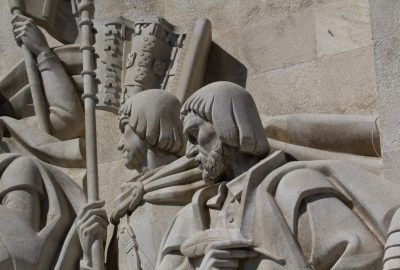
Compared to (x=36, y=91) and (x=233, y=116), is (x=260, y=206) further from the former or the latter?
(x=36, y=91)

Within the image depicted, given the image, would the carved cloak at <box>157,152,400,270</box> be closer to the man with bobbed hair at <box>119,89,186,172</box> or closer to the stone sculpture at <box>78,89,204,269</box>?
the stone sculpture at <box>78,89,204,269</box>

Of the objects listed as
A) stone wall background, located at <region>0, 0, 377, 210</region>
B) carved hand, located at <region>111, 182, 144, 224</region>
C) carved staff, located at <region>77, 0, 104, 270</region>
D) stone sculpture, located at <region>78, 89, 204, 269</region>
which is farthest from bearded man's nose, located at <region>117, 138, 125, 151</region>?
stone wall background, located at <region>0, 0, 377, 210</region>

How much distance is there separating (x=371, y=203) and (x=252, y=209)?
0.67m

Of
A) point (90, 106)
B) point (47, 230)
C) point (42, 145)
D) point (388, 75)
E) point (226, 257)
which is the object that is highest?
point (388, 75)

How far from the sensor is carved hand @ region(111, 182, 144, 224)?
32.1ft

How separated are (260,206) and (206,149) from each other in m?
0.56

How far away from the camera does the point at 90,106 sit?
10.5 meters

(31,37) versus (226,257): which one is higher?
(31,37)

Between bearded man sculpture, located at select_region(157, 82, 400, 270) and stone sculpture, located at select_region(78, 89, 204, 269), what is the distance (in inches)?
11.3

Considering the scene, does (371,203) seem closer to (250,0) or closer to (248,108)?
(248,108)

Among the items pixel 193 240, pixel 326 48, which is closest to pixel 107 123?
pixel 326 48

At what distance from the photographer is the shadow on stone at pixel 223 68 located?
10.8 meters

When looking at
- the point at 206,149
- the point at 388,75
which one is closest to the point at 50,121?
the point at 206,149

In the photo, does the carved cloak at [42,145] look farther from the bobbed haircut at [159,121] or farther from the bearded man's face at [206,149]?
the bearded man's face at [206,149]
